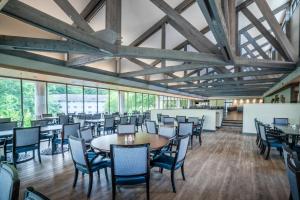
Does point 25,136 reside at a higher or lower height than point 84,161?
higher

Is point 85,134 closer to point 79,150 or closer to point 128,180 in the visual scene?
point 79,150

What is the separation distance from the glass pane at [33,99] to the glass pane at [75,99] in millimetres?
1360

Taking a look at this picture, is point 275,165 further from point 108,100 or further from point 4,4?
point 108,100

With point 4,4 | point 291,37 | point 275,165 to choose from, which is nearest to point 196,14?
point 291,37

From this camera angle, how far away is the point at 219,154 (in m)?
5.10

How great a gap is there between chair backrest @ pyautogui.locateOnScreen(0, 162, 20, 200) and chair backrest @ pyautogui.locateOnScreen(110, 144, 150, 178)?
1236mm

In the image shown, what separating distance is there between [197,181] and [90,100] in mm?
9072

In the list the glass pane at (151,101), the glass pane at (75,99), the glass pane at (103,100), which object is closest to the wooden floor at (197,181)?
the glass pane at (75,99)

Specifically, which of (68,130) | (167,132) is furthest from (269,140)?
(68,130)

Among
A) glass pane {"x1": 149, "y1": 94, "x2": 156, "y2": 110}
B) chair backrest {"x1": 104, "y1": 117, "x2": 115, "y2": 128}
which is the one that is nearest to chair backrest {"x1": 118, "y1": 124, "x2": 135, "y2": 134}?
chair backrest {"x1": 104, "y1": 117, "x2": 115, "y2": 128}

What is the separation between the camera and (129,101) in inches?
544

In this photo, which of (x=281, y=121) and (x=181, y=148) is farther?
(x=281, y=121)

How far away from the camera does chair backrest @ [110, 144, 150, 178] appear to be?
2.38 m

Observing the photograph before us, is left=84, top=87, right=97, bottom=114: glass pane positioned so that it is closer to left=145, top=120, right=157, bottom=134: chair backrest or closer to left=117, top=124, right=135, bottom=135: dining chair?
left=145, top=120, right=157, bottom=134: chair backrest
